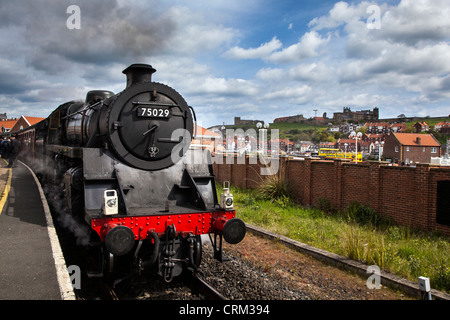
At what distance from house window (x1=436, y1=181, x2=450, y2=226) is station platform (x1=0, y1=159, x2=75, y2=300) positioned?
26.5ft

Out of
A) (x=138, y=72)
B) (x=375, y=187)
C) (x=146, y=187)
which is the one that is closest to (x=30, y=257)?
(x=146, y=187)

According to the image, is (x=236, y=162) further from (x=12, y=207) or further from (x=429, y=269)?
(x=429, y=269)

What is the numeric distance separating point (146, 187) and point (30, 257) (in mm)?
2217

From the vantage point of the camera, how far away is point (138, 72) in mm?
6273

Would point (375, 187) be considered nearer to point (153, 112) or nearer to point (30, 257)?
point (153, 112)

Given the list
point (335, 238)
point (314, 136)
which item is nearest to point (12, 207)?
point (335, 238)

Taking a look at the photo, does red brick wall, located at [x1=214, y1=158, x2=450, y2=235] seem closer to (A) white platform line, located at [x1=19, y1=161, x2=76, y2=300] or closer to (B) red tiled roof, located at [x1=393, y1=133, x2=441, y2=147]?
(A) white platform line, located at [x1=19, y1=161, x2=76, y2=300]

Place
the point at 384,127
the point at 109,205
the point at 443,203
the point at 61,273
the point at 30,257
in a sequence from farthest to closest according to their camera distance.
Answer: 1. the point at 384,127
2. the point at 443,203
3. the point at 30,257
4. the point at 61,273
5. the point at 109,205

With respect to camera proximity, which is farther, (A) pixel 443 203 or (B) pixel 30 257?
(A) pixel 443 203

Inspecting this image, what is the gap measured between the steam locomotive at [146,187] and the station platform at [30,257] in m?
0.69

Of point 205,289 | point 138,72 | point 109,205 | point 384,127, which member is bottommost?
point 205,289

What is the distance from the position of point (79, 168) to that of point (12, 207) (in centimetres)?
493

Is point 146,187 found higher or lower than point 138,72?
lower
